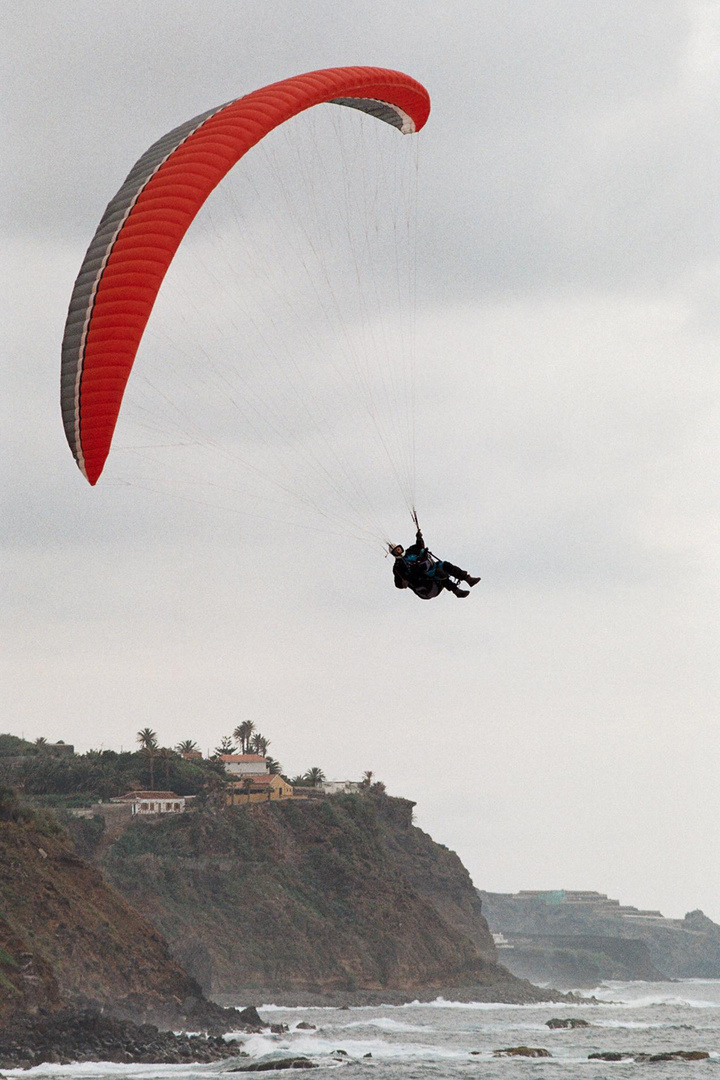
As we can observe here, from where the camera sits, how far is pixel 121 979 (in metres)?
56.1

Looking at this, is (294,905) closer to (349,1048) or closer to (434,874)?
(434,874)

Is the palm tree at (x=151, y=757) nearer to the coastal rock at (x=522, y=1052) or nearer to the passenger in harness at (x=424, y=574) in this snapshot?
the coastal rock at (x=522, y=1052)

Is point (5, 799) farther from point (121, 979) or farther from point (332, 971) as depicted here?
point (332, 971)

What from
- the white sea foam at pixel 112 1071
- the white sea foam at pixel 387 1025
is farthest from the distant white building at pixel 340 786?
the white sea foam at pixel 112 1071

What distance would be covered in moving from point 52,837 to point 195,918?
23.4m

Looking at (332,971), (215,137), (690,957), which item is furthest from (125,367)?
(690,957)

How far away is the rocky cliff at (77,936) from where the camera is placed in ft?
173

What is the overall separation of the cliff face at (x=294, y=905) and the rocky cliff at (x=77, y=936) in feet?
56.1

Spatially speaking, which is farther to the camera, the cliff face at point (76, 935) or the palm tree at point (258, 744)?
the palm tree at point (258, 744)

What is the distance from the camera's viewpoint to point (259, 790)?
10162 cm

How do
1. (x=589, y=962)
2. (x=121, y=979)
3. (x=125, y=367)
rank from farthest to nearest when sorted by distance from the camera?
1. (x=589, y=962)
2. (x=121, y=979)
3. (x=125, y=367)

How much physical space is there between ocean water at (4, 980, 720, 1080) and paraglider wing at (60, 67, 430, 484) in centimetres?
2895

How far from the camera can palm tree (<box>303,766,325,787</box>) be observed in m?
115

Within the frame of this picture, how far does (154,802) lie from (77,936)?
3326 centimetres
